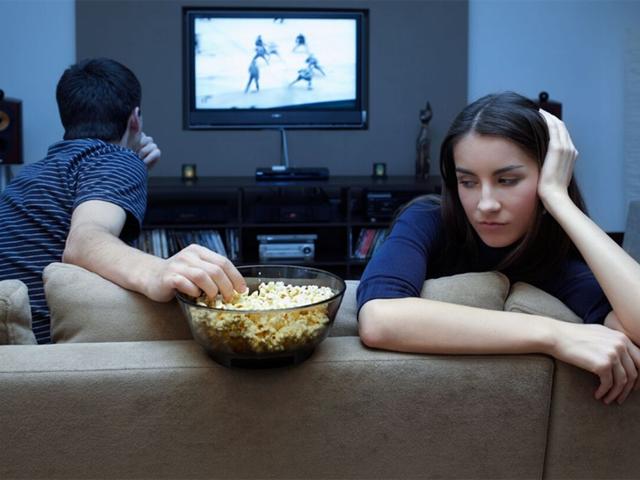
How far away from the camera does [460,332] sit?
1.03 metres

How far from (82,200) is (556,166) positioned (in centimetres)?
91

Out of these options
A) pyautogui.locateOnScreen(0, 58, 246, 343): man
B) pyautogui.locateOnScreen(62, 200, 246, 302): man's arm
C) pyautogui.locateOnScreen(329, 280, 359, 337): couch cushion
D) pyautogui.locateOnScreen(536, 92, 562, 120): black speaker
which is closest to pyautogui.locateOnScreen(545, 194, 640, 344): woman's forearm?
pyautogui.locateOnScreen(329, 280, 359, 337): couch cushion

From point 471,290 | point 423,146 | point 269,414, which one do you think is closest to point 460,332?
point 471,290

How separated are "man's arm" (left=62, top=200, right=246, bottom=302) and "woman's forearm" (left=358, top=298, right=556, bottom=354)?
0.21 metres

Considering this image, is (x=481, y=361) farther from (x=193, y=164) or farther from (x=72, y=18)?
(x=72, y=18)

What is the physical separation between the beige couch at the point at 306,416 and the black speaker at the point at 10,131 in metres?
3.44

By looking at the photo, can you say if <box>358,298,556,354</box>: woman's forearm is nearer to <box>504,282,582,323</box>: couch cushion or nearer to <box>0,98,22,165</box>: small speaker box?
<box>504,282,582,323</box>: couch cushion

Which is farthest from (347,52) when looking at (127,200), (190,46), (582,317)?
(582,317)

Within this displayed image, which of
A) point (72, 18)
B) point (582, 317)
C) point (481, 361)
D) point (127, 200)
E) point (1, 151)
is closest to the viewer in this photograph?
point (481, 361)

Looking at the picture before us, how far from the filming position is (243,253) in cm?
458

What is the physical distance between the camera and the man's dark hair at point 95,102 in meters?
1.85

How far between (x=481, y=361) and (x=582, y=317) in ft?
0.99

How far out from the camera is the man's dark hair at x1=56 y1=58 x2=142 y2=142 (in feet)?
6.07

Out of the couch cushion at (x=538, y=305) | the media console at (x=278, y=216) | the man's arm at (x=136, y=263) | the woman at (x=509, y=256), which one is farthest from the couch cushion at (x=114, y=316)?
the media console at (x=278, y=216)
